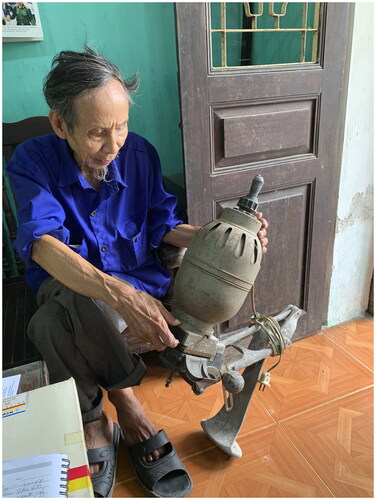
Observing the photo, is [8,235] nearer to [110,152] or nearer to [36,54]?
[36,54]

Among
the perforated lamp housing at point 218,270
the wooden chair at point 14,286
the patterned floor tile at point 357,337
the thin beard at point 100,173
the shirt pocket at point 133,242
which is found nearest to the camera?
the perforated lamp housing at point 218,270

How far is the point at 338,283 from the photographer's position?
83.3 inches

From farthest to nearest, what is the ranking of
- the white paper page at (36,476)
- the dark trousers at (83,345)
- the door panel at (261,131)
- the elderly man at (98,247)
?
1. the door panel at (261,131)
2. the dark trousers at (83,345)
3. the elderly man at (98,247)
4. the white paper page at (36,476)

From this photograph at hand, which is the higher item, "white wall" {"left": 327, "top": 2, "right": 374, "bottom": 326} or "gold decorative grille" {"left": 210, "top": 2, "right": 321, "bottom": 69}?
"gold decorative grille" {"left": 210, "top": 2, "right": 321, "bottom": 69}

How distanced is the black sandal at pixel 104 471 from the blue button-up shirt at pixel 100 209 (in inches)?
23.9

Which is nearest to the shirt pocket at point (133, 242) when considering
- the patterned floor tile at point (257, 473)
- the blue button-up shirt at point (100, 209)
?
the blue button-up shirt at point (100, 209)

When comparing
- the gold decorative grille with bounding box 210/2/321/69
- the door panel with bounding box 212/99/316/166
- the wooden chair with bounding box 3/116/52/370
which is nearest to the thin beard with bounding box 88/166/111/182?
the door panel with bounding box 212/99/316/166

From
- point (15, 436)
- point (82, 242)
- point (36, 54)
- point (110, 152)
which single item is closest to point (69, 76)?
point (110, 152)

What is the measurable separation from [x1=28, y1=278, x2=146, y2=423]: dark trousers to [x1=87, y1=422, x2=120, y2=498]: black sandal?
17 centimetres

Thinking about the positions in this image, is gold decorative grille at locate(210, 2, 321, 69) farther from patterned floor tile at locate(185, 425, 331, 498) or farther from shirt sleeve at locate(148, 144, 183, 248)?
patterned floor tile at locate(185, 425, 331, 498)

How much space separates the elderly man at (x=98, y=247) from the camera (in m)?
Answer: 1.09

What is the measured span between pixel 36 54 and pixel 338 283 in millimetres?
2089

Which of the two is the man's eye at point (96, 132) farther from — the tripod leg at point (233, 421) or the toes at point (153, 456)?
the toes at point (153, 456)

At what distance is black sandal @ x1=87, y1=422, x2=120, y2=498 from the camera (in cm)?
130
